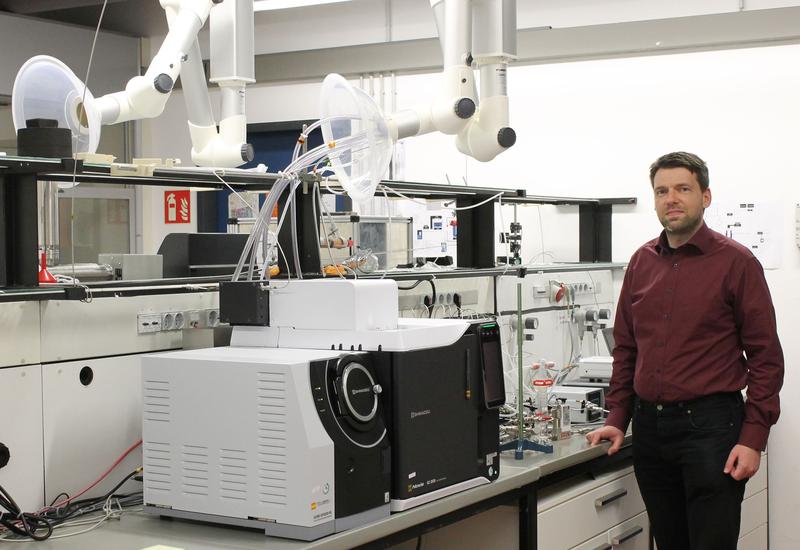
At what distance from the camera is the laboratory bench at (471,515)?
2.03 m

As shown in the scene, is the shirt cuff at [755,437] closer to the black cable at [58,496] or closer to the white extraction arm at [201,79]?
the white extraction arm at [201,79]

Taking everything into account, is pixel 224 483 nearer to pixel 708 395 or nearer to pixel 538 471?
pixel 538 471

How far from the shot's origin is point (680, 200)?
2.80 meters

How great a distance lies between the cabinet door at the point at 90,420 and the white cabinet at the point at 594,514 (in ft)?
3.78

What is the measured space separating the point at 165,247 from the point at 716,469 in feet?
5.74

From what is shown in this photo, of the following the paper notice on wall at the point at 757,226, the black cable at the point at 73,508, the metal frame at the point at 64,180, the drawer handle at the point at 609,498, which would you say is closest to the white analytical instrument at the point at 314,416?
the black cable at the point at 73,508

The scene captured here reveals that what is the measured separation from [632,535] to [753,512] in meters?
1.04

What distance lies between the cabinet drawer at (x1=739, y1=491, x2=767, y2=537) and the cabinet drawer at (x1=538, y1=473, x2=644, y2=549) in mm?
807

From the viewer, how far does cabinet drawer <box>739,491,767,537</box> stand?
3.90m

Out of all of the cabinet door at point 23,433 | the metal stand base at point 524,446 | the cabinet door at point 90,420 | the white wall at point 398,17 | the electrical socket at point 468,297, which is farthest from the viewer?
the white wall at point 398,17

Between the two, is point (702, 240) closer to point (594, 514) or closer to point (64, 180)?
point (594, 514)

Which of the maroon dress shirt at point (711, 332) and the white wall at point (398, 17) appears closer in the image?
the maroon dress shirt at point (711, 332)

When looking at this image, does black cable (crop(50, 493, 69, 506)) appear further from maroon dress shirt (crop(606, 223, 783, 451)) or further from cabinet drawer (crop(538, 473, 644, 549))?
maroon dress shirt (crop(606, 223, 783, 451))

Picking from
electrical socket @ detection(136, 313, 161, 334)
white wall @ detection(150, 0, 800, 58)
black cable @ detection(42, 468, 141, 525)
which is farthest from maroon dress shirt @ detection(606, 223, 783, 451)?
white wall @ detection(150, 0, 800, 58)
